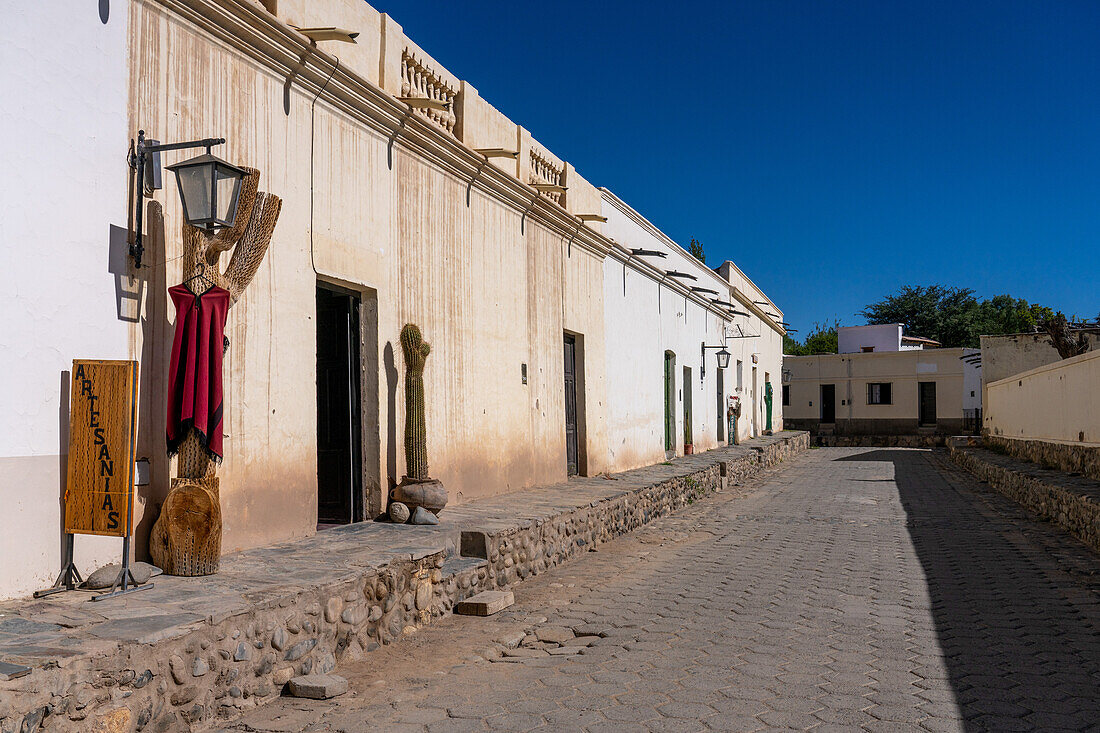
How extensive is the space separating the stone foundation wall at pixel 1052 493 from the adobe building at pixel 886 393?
1781cm

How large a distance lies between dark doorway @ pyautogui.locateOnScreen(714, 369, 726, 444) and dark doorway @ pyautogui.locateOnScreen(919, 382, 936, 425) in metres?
17.7

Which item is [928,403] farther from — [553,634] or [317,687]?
[317,687]

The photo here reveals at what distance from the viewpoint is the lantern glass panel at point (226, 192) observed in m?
5.05

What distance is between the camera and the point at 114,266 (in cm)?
487

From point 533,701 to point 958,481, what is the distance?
17.0 m

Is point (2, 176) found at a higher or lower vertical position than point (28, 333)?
higher

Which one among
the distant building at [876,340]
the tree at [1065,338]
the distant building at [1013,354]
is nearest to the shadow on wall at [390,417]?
the tree at [1065,338]

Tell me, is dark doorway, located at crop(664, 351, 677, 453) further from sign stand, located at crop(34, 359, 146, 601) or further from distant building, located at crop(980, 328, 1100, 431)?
sign stand, located at crop(34, 359, 146, 601)

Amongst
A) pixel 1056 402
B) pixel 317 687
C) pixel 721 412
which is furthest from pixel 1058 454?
pixel 317 687

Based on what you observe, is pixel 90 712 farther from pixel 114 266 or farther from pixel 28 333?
pixel 114 266

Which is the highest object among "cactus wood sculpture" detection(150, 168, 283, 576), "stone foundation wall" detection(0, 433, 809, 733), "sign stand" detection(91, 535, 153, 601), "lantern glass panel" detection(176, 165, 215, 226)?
"lantern glass panel" detection(176, 165, 215, 226)

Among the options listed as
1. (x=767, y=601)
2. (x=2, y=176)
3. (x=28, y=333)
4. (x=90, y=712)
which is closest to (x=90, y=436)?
(x=28, y=333)

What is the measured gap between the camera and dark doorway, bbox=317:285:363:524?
24.9ft

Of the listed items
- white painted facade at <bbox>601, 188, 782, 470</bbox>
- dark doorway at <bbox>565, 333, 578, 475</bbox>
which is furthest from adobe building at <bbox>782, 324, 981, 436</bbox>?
dark doorway at <bbox>565, 333, 578, 475</bbox>
